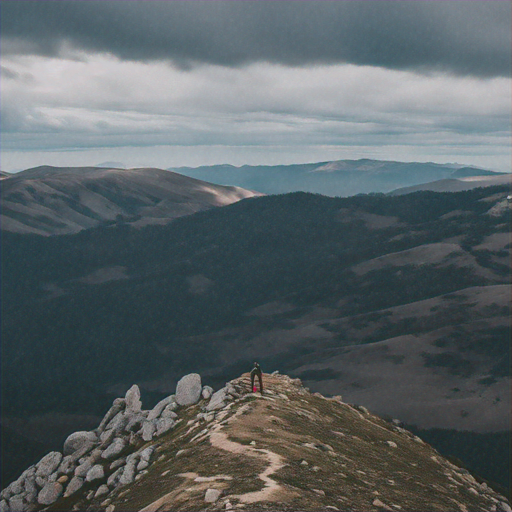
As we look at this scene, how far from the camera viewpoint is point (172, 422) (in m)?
57.1

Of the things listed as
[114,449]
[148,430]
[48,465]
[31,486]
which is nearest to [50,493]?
[31,486]

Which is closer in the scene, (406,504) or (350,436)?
(406,504)

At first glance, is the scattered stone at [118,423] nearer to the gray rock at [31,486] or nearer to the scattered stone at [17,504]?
the gray rock at [31,486]

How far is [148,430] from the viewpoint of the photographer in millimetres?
57812

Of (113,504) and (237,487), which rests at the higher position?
(237,487)

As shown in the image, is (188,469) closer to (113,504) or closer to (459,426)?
(113,504)

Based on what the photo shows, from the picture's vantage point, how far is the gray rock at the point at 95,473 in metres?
53.7

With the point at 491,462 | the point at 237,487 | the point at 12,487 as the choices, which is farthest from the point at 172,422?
the point at 491,462

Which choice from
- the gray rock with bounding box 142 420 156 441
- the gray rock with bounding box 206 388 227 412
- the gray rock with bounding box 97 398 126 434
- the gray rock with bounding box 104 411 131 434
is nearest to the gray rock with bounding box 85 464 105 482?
the gray rock with bounding box 142 420 156 441

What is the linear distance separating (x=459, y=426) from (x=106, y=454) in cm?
17715

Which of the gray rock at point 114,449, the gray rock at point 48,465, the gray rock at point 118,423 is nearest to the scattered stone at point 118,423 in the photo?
the gray rock at point 118,423

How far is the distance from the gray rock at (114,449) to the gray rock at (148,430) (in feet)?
9.29

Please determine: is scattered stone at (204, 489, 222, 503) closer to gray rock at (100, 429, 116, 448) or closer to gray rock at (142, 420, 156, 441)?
gray rock at (142, 420, 156, 441)

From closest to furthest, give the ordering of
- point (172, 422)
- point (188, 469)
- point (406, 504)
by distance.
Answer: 1. point (406, 504)
2. point (188, 469)
3. point (172, 422)
